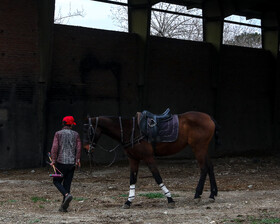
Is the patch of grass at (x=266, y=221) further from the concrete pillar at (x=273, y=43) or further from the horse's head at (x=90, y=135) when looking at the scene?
the concrete pillar at (x=273, y=43)

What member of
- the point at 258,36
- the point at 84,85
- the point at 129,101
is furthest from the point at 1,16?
the point at 258,36

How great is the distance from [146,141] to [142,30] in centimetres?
1108

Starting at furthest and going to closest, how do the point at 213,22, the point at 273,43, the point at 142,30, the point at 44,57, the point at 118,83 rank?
the point at 273,43 → the point at 213,22 → the point at 142,30 → the point at 118,83 → the point at 44,57

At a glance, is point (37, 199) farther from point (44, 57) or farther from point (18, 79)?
point (44, 57)

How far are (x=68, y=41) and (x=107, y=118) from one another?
9.44 meters

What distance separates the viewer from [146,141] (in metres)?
9.97

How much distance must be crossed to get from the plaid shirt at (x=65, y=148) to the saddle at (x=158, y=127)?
4.55ft

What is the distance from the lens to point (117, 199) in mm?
10906

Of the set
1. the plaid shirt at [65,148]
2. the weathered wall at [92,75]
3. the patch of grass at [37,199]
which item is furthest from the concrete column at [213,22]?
the plaid shirt at [65,148]

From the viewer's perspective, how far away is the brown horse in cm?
966

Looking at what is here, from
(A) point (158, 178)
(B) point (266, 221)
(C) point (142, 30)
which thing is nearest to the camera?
(B) point (266, 221)

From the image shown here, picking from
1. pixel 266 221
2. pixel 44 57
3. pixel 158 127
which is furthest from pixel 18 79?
pixel 266 221

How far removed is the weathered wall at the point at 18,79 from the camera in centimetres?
1686

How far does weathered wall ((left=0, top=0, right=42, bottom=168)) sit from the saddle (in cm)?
812
